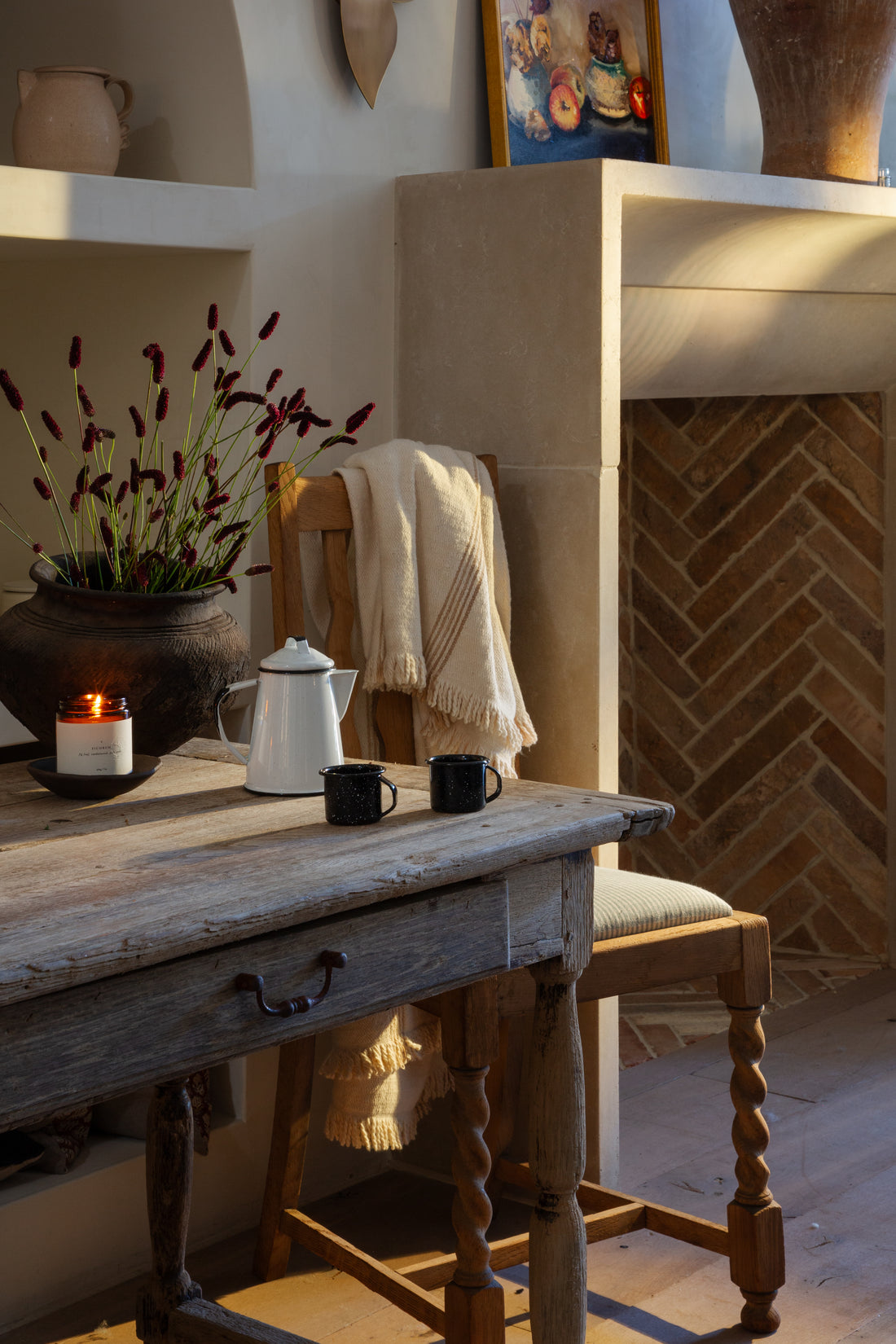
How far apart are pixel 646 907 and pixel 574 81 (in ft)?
5.28

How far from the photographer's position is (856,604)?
147 inches

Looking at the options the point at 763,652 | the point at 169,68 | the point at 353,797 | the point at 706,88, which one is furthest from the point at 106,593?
the point at 763,652

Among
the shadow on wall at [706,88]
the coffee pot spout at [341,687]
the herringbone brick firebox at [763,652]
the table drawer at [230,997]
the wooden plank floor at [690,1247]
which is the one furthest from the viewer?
the herringbone brick firebox at [763,652]

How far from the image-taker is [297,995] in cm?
130

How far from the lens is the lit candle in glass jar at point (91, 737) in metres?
1.60

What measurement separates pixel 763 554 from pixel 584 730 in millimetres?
1574

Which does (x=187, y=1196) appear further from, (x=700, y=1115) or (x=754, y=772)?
(x=754, y=772)

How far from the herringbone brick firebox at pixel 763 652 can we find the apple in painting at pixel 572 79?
1.19m

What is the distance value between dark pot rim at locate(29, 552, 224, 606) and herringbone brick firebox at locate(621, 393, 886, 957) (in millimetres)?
2357

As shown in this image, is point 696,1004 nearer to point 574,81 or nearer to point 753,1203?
point 753,1203

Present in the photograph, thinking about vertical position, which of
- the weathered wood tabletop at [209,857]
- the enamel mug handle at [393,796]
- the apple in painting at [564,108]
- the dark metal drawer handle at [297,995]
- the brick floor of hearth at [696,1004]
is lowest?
the brick floor of hearth at [696,1004]

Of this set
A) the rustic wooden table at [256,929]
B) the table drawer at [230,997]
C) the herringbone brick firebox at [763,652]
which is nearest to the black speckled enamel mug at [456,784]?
the rustic wooden table at [256,929]

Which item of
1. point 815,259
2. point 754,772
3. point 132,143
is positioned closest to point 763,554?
point 754,772

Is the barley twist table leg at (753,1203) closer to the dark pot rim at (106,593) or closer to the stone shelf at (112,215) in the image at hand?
the dark pot rim at (106,593)
